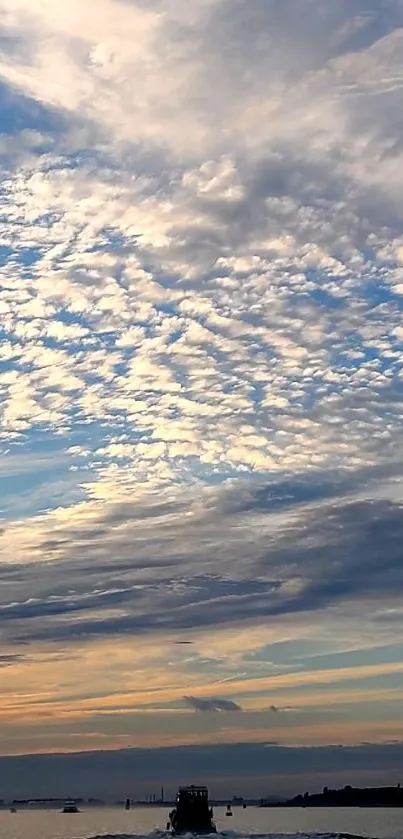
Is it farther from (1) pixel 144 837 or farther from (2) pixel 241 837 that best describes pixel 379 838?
(1) pixel 144 837

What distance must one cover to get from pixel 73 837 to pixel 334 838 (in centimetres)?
7015

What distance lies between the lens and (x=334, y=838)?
477 ft

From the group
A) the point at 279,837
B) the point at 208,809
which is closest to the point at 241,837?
the point at 279,837

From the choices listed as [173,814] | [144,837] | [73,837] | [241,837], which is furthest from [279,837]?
[73,837]

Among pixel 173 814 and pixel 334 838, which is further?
pixel 173 814

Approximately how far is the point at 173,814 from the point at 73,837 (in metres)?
32.8

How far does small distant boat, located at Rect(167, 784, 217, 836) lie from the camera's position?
16512 cm

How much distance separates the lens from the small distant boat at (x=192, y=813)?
542 feet

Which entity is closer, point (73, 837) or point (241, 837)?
point (241, 837)

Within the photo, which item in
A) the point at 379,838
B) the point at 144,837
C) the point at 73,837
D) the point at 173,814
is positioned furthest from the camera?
the point at 73,837

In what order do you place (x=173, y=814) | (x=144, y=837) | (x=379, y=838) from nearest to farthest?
(x=144, y=837), (x=379, y=838), (x=173, y=814)

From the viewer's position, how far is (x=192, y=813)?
16675cm

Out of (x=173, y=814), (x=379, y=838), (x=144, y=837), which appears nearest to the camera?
(x=144, y=837)

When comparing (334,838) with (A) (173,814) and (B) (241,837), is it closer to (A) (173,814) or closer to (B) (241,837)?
(B) (241,837)
